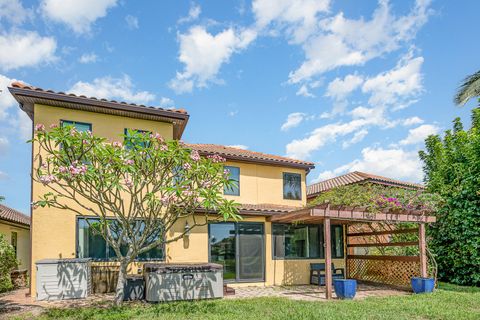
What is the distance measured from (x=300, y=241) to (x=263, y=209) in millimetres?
2471

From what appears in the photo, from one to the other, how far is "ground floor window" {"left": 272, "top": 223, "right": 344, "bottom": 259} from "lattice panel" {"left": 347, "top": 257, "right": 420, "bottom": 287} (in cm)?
81

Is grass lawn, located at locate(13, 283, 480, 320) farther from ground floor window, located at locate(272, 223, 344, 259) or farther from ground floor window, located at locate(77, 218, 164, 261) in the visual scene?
ground floor window, located at locate(272, 223, 344, 259)

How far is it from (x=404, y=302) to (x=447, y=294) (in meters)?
2.35

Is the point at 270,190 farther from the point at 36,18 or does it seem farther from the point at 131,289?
the point at 36,18

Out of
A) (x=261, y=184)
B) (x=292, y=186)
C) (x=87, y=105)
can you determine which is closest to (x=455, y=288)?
(x=292, y=186)

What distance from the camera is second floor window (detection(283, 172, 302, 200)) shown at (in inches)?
660

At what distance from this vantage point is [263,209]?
582 inches

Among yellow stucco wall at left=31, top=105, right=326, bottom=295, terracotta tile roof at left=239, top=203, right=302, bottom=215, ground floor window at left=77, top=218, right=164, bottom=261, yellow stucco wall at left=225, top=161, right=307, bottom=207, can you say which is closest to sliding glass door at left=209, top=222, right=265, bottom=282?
yellow stucco wall at left=31, top=105, right=326, bottom=295

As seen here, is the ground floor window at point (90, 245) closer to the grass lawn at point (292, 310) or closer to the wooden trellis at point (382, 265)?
the grass lawn at point (292, 310)

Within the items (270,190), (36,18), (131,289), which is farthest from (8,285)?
(270,190)

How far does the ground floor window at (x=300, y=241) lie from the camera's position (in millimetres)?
15438

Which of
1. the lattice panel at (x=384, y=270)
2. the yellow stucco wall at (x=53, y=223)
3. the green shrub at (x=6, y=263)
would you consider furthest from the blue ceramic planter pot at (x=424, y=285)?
the green shrub at (x=6, y=263)

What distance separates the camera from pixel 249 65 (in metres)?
16.7

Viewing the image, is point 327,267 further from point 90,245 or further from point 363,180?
point 363,180
